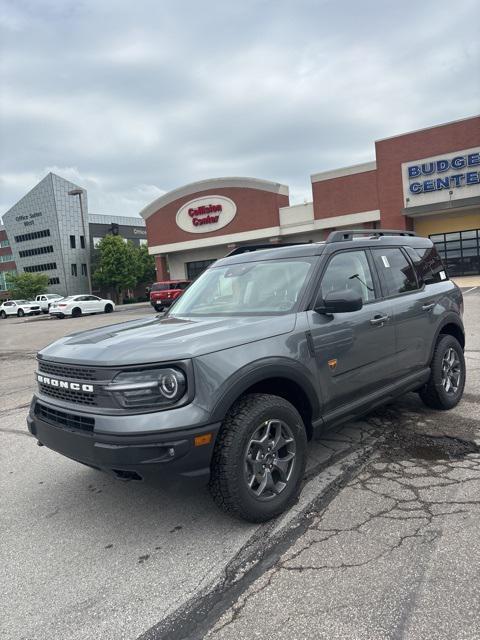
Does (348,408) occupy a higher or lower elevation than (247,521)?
higher

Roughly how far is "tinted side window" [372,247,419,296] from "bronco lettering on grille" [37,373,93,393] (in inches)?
109

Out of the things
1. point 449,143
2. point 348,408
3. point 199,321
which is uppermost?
point 449,143

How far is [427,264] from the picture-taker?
17.5 ft

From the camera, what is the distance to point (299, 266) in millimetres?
4020

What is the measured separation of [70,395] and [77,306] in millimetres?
31439

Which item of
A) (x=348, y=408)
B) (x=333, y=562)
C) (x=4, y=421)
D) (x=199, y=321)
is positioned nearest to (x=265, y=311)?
(x=199, y=321)

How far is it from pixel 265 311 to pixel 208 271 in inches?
52.4

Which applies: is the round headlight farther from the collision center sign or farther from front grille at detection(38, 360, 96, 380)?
the collision center sign

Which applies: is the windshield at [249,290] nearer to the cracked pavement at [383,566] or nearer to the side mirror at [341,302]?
the side mirror at [341,302]

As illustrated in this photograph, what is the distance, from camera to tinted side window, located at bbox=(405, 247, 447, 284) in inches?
201

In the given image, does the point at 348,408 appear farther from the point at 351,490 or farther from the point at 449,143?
the point at 449,143

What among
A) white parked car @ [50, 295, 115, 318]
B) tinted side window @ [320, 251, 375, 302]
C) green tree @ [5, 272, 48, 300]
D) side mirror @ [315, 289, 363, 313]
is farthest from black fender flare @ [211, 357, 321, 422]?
green tree @ [5, 272, 48, 300]

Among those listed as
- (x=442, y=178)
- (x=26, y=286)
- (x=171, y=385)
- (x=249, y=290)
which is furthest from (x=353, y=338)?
(x=26, y=286)

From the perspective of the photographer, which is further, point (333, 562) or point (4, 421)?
point (4, 421)
